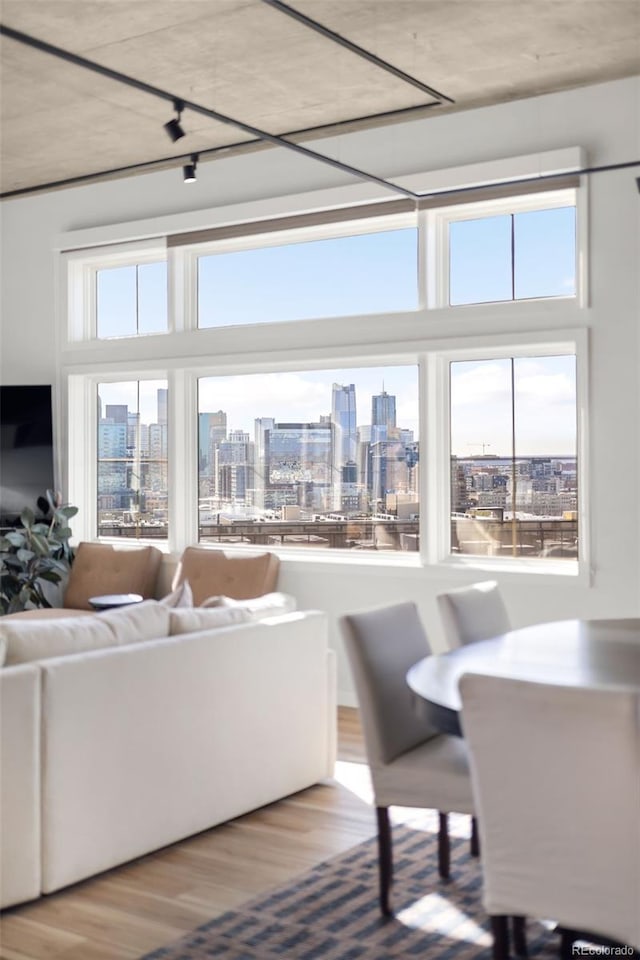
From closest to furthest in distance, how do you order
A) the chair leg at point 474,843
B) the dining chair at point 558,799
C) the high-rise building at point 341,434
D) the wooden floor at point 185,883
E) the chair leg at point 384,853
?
the dining chair at point 558,799, the wooden floor at point 185,883, the chair leg at point 384,853, the chair leg at point 474,843, the high-rise building at point 341,434

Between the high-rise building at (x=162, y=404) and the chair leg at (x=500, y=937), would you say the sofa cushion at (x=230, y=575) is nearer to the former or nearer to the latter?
the high-rise building at (x=162, y=404)

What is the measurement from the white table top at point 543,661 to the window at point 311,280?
3.18 m

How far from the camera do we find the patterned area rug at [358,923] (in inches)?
117

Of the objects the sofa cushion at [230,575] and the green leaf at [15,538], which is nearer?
the sofa cushion at [230,575]

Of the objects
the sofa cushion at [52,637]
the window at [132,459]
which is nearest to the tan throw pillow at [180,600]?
the sofa cushion at [52,637]

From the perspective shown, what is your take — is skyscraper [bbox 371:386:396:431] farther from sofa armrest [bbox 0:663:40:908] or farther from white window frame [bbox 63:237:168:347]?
sofa armrest [bbox 0:663:40:908]

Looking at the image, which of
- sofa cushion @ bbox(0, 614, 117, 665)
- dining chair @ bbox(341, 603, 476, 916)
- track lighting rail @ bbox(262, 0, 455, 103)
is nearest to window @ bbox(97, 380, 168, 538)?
track lighting rail @ bbox(262, 0, 455, 103)

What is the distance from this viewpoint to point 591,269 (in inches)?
217

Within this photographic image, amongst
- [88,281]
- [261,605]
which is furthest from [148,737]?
[88,281]

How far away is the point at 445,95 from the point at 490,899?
4449mm

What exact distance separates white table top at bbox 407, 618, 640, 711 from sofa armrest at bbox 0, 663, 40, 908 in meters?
1.22

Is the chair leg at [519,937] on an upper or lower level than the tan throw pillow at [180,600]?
lower

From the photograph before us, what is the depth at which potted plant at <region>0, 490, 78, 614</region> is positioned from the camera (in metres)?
7.12

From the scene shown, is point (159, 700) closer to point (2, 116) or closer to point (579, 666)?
point (579, 666)
